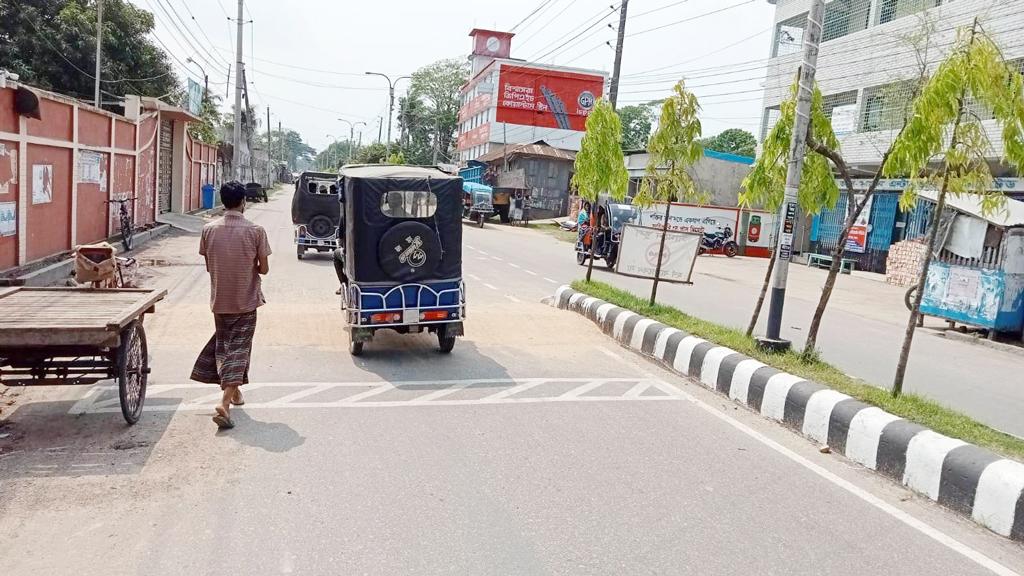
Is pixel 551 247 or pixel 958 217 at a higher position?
pixel 958 217

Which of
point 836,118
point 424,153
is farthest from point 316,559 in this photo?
point 424,153

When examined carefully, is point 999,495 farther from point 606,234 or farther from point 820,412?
point 606,234

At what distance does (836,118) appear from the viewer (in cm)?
2680

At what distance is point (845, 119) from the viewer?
1036 inches

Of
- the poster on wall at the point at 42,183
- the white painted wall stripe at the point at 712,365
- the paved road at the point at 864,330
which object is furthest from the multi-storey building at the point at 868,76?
the poster on wall at the point at 42,183

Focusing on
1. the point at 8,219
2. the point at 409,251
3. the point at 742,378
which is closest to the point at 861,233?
the point at 742,378

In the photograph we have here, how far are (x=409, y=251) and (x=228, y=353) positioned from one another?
2910mm

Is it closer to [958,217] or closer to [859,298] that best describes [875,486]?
[958,217]

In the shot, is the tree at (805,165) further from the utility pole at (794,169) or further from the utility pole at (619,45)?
the utility pole at (619,45)

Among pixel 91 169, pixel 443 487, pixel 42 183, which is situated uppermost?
pixel 91 169

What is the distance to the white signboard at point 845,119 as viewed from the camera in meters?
25.8

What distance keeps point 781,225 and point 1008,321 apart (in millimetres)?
7417

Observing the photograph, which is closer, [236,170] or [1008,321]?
[1008,321]

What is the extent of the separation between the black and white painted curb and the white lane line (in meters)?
0.38
